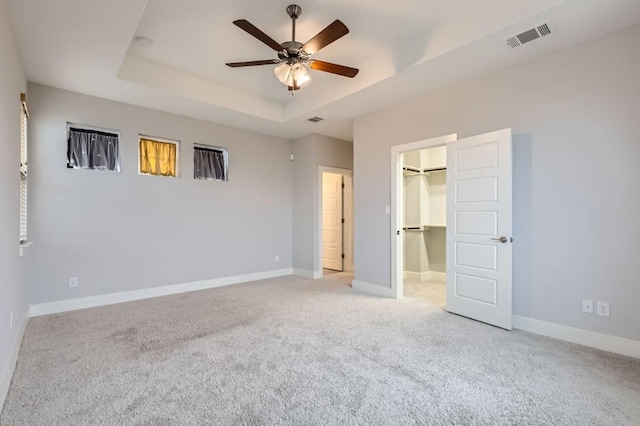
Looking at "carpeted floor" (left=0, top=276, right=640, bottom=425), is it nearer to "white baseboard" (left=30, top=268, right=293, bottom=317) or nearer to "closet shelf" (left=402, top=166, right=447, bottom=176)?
"white baseboard" (left=30, top=268, right=293, bottom=317)

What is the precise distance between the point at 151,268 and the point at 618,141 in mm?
5468

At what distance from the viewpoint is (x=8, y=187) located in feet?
7.64

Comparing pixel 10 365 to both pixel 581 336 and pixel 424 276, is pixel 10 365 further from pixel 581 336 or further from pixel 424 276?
pixel 424 276

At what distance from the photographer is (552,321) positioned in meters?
2.97

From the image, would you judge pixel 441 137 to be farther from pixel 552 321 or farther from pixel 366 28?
pixel 552 321

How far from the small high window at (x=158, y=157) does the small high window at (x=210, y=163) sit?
0.31m

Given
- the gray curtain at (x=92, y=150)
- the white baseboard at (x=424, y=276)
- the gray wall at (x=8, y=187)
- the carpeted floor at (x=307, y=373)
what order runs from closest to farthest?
the carpeted floor at (x=307, y=373)
the gray wall at (x=8, y=187)
the gray curtain at (x=92, y=150)
the white baseboard at (x=424, y=276)

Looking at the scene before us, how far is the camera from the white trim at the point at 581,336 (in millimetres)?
2577

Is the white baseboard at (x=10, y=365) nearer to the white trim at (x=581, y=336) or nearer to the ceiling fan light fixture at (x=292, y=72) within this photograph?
the ceiling fan light fixture at (x=292, y=72)

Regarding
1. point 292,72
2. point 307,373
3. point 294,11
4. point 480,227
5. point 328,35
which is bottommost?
point 307,373

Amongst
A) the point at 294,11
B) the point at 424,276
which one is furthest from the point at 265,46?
the point at 424,276

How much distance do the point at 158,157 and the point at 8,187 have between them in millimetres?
2377

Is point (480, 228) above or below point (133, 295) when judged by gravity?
above

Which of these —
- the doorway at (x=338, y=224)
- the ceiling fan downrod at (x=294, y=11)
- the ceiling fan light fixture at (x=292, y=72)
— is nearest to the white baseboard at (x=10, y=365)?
the ceiling fan light fixture at (x=292, y=72)
